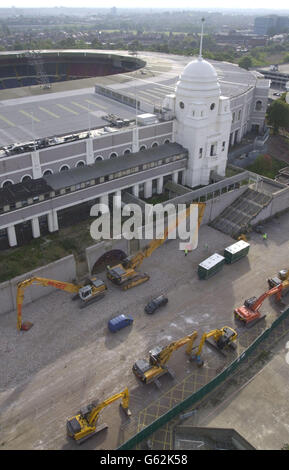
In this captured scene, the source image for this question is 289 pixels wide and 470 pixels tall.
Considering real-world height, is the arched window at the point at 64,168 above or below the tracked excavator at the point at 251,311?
above

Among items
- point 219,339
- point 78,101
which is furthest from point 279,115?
point 219,339

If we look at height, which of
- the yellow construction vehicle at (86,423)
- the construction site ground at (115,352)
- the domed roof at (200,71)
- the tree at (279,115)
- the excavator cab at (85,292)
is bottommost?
the construction site ground at (115,352)

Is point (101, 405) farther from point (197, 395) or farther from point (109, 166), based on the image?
point (109, 166)

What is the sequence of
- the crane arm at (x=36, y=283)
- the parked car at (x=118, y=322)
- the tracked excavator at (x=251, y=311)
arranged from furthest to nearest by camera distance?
the tracked excavator at (x=251, y=311) < the parked car at (x=118, y=322) < the crane arm at (x=36, y=283)

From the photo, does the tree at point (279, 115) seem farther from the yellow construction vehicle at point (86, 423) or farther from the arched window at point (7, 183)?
the yellow construction vehicle at point (86, 423)

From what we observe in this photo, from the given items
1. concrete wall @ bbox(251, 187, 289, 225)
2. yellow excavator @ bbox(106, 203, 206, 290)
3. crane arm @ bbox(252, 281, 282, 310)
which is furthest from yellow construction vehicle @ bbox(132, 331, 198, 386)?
concrete wall @ bbox(251, 187, 289, 225)

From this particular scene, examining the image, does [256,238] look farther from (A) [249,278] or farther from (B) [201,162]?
(B) [201,162]

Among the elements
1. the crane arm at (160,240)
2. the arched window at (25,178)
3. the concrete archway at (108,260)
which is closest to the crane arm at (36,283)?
the concrete archway at (108,260)
